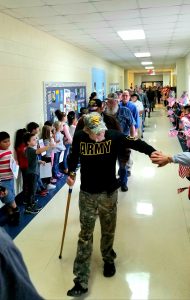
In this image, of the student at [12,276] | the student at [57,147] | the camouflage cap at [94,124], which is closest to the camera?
the student at [12,276]

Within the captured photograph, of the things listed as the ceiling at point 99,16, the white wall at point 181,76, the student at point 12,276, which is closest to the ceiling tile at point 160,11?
the ceiling at point 99,16

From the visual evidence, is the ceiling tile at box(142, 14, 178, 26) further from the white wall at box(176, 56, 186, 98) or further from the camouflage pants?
the white wall at box(176, 56, 186, 98)

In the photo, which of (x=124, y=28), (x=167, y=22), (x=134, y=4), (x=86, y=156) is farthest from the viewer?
(x=124, y=28)

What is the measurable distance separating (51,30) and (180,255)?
4.95 meters

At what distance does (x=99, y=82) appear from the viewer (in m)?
12.6

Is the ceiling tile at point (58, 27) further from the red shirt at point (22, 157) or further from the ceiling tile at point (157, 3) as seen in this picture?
the red shirt at point (22, 157)

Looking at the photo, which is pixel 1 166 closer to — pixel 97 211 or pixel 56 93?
pixel 97 211

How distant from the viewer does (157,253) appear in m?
3.32

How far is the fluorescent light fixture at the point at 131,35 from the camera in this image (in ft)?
22.3

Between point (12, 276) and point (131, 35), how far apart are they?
287 inches

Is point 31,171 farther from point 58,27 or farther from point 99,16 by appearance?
point 58,27

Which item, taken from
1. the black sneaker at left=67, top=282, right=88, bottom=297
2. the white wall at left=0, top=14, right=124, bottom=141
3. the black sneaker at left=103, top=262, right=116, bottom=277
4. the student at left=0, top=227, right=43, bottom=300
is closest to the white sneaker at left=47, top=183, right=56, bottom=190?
the white wall at left=0, top=14, right=124, bottom=141

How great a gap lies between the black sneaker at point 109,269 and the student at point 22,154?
2.21 m

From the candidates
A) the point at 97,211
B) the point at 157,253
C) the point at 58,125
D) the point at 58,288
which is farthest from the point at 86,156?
the point at 58,125
